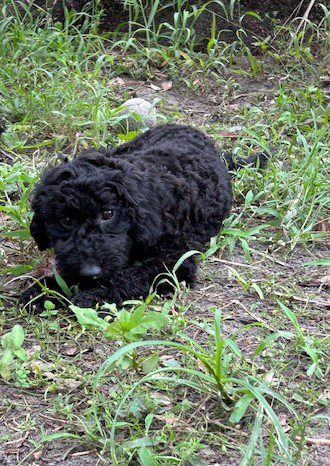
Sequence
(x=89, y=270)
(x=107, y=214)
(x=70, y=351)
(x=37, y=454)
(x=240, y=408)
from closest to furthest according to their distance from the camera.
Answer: (x=37, y=454)
(x=240, y=408)
(x=70, y=351)
(x=89, y=270)
(x=107, y=214)

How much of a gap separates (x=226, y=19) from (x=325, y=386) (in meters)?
5.07

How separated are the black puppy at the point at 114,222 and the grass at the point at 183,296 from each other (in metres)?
0.14

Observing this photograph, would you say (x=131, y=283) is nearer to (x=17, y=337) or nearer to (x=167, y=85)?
(x=17, y=337)

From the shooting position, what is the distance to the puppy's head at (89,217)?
4.11 meters

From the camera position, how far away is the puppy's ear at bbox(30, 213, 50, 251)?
432 cm

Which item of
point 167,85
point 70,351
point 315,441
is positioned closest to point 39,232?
point 70,351

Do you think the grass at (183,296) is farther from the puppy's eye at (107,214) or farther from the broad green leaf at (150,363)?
the puppy's eye at (107,214)

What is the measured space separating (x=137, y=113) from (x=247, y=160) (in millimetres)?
970

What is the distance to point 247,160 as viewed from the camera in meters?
5.85

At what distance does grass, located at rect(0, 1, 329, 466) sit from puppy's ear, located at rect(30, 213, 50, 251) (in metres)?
0.17

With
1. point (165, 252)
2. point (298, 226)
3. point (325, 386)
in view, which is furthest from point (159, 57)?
point (325, 386)

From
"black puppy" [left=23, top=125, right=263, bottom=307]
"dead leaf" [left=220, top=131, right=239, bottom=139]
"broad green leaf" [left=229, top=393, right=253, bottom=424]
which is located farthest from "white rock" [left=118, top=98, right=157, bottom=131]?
"broad green leaf" [left=229, top=393, right=253, bottom=424]

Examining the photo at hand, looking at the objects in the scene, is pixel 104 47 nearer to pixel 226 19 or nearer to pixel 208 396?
pixel 226 19

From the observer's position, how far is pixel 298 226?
202 inches
